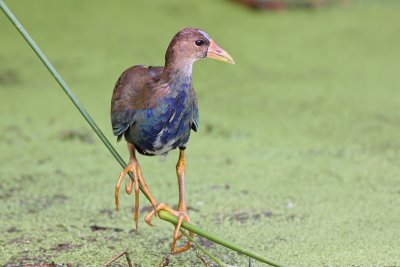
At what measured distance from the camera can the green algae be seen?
6.60 feet

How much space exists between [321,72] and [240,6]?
839mm

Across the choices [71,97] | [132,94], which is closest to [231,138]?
[132,94]

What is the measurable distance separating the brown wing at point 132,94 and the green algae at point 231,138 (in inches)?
13.0

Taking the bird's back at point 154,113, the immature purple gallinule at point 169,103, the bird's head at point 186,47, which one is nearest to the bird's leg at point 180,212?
the immature purple gallinule at point 169,103

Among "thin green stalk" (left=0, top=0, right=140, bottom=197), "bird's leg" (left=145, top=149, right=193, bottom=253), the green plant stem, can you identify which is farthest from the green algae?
"thin green stalk" (left=0, top=0, right=140, bottom=197)

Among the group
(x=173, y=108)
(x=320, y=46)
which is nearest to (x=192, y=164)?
(x=173, y=108)

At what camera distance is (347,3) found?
4.38 m

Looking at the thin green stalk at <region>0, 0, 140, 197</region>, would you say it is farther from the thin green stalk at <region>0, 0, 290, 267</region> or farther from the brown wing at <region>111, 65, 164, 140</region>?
the brown wing at <region>111, 65, 164, 140</region>

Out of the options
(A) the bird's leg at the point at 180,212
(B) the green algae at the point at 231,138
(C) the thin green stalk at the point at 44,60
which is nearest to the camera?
(C) the thin green stalk at the point at 44,60

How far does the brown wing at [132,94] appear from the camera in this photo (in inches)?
66.6

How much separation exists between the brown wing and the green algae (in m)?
0.33

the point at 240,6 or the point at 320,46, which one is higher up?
the point at 240,6

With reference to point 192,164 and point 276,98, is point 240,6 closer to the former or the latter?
point 276,98

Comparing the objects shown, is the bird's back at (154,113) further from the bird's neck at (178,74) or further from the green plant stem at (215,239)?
the green plant stem at (215,239)
